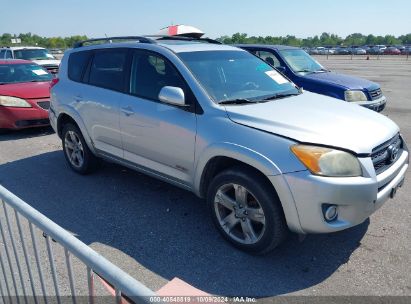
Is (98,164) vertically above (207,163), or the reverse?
(207,163)

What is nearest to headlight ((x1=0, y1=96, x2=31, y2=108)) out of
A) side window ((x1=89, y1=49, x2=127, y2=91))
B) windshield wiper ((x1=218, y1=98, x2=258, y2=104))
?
side window ((x1=89, y1=49, x2=127, y2=91))

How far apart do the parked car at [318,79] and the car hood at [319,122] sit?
3.66 metres

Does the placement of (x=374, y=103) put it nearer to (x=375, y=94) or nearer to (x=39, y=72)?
(x=375, y=94)

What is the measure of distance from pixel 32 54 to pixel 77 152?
11.5m

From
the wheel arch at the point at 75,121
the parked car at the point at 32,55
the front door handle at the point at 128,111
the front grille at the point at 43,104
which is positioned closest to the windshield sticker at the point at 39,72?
the front grille at the point at 43,104

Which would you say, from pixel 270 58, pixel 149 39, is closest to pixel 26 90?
pixel 149 39

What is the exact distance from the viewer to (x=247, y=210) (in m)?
3.13

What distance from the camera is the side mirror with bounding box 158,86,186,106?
3.34 m

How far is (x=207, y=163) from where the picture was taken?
10.8 feet

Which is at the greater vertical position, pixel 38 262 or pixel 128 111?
pixel 128 111

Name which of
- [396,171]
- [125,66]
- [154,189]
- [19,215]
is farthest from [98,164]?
[396,171]

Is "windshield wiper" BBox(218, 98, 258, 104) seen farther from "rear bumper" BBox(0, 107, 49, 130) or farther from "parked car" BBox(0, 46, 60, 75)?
"parked car" BBox(0, 46, 60, 75)

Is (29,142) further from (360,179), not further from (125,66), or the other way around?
(360,179)

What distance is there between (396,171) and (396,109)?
7.85 metres
